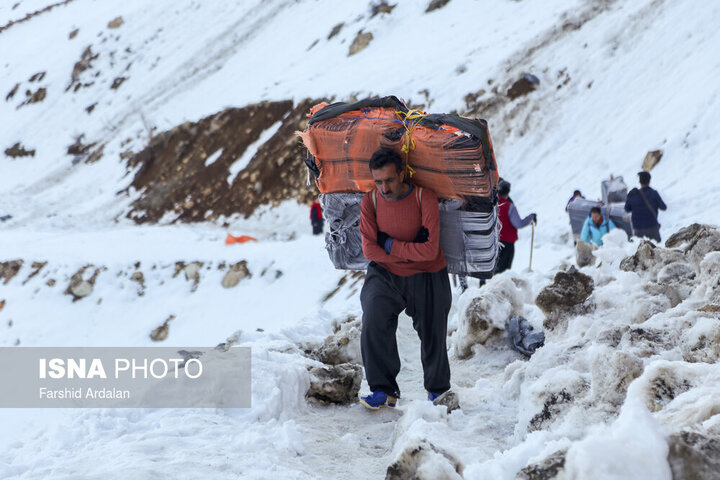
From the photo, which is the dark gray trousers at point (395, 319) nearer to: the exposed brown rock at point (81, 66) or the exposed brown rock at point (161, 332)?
the exposed brown rock at point (161, 332)

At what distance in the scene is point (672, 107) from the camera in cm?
1311

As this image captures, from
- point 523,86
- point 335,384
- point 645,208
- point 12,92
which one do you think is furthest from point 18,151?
point 335,384

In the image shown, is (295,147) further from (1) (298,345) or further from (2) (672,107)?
(1) (298,345)

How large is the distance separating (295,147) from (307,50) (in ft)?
33.0

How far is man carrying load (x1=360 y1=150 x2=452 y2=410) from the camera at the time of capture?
3.81 m

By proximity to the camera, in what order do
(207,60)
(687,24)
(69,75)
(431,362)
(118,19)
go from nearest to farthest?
(431,362)
(687,24)
(207,60)
(69,75)
(118,19)

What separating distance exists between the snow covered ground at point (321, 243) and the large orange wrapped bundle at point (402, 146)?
1222 millimetres

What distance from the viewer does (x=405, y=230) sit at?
3.88 m

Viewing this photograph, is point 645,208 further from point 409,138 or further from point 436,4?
point 436,4

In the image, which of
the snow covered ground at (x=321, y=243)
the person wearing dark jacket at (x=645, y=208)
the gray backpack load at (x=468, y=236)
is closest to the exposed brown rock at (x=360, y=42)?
the snow covered ground at (x=321, y=243)

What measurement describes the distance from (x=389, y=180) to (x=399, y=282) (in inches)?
29.1

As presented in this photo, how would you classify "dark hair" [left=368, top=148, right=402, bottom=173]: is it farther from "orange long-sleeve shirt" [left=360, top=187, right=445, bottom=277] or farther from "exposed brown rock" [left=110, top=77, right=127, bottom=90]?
"exposed brown rock" [left=110, top=77, right=127, bottom=90]

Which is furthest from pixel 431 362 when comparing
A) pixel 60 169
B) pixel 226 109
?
pixel 60 169

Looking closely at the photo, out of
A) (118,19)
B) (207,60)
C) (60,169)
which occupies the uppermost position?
(118,19)
